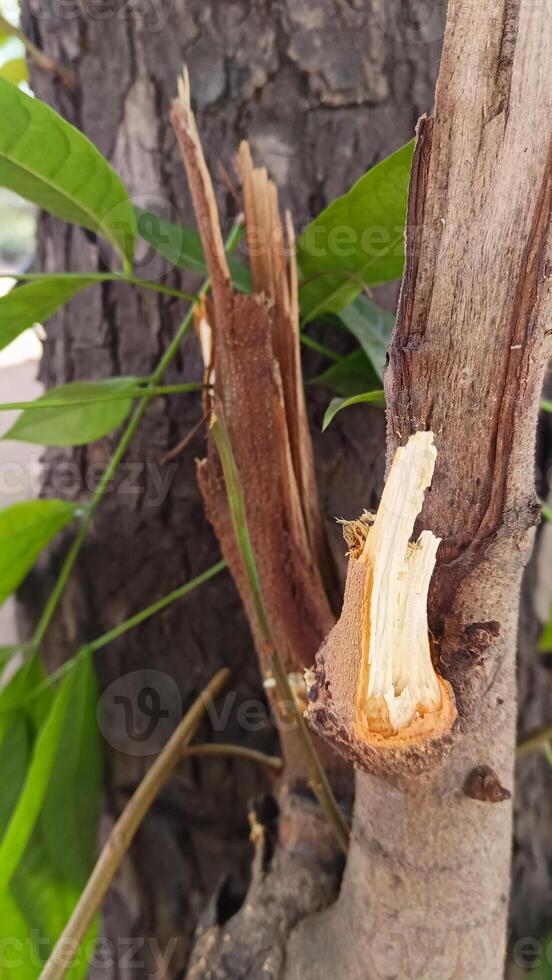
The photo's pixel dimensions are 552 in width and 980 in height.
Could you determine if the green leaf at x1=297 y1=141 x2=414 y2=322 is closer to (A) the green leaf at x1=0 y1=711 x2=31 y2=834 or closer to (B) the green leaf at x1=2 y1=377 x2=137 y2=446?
(B) the green leaf at x1=2 y1=377 x2=137 y2=446

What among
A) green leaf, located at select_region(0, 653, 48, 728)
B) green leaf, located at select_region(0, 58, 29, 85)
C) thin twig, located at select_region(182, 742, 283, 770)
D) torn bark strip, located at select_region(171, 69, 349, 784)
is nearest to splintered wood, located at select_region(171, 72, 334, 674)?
torn bark strip, located at select_region(171, 69, 349, 784)

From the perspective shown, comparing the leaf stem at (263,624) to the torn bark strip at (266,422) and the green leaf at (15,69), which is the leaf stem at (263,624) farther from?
the green leaf at (15,69)

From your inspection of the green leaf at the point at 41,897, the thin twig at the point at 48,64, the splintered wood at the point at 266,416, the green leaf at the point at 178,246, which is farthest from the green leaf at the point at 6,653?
the thin twig at the point at 48,64

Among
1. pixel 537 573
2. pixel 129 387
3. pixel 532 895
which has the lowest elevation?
pixel 532 895

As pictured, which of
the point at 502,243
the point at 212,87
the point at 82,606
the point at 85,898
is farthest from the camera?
the point at 82,606

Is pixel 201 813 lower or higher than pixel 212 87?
lower

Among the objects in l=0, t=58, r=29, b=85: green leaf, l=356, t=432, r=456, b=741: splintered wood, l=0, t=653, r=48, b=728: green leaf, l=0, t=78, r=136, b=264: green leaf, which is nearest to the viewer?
l=356, t=432, r=456, b=741: splintered wood

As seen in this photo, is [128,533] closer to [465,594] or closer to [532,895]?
[465,594]

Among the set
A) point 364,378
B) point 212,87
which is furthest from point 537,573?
point 212,87
